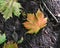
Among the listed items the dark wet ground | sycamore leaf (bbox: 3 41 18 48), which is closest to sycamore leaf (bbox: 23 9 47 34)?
the dark wet ground

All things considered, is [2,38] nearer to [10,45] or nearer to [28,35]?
[10,45]

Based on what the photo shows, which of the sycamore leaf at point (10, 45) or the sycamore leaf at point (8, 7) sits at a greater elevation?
the sycamore leaf at point (8, 7)

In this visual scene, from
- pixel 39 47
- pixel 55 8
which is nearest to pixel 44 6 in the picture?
pixel 55 8

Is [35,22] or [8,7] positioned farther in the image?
[35,22]

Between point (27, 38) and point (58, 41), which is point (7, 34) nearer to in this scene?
point (27, 38)

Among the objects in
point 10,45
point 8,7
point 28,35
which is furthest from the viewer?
point 28,35

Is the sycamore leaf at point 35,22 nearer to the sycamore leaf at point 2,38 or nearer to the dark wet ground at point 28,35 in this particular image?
the dark wet ground at point 28,35

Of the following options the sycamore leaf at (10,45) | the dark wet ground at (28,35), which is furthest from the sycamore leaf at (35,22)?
the sycamore leaf at (10,45)

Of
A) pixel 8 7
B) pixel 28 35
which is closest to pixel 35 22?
pixel 28 35

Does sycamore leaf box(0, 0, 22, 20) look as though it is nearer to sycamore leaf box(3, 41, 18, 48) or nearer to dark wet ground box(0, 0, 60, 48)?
dark wet ground box(0, 0, 60, 48)
